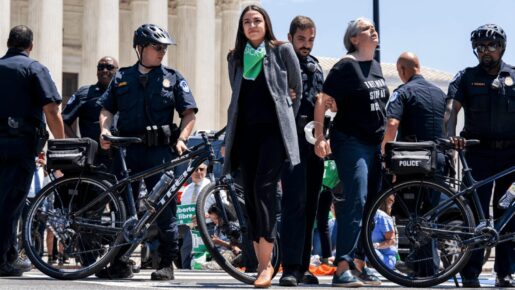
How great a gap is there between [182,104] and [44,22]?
37173mm

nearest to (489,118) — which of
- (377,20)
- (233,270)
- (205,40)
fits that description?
(233,270)

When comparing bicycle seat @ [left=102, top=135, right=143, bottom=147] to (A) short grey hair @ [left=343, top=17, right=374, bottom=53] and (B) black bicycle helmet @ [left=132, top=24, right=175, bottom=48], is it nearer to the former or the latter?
(B) black bicycle helmet @ [left=132, top=24, right=175, bottom=48]

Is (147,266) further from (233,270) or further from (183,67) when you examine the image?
(183,67)

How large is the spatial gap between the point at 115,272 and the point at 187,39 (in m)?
45.1

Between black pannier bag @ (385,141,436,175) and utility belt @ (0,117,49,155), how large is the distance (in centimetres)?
299

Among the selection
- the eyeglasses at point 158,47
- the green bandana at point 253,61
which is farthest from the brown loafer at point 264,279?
the eyeglasses at point 158,47

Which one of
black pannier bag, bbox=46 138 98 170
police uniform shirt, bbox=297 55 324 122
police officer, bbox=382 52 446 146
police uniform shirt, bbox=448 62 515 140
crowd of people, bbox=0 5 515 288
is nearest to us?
crowd of people, bbox=0 5 515 288

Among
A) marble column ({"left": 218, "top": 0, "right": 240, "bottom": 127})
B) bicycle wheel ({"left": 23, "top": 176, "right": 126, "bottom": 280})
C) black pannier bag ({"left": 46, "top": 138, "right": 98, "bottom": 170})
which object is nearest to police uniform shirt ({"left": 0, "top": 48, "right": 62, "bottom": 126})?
black pannier bag ({"left": 46, "top": 138, "right": 98, "bottom": 170})

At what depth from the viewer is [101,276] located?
35.5ft

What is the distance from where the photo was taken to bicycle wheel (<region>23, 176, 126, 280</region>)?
10359mm

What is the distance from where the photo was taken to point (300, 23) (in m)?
11.1

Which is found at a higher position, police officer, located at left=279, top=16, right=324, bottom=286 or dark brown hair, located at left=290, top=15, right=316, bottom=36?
dark brown hair, located at left=290, top=15, right=316, bottom=36

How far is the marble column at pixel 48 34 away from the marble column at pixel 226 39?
437 inches

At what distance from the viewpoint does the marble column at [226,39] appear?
57781 mm
